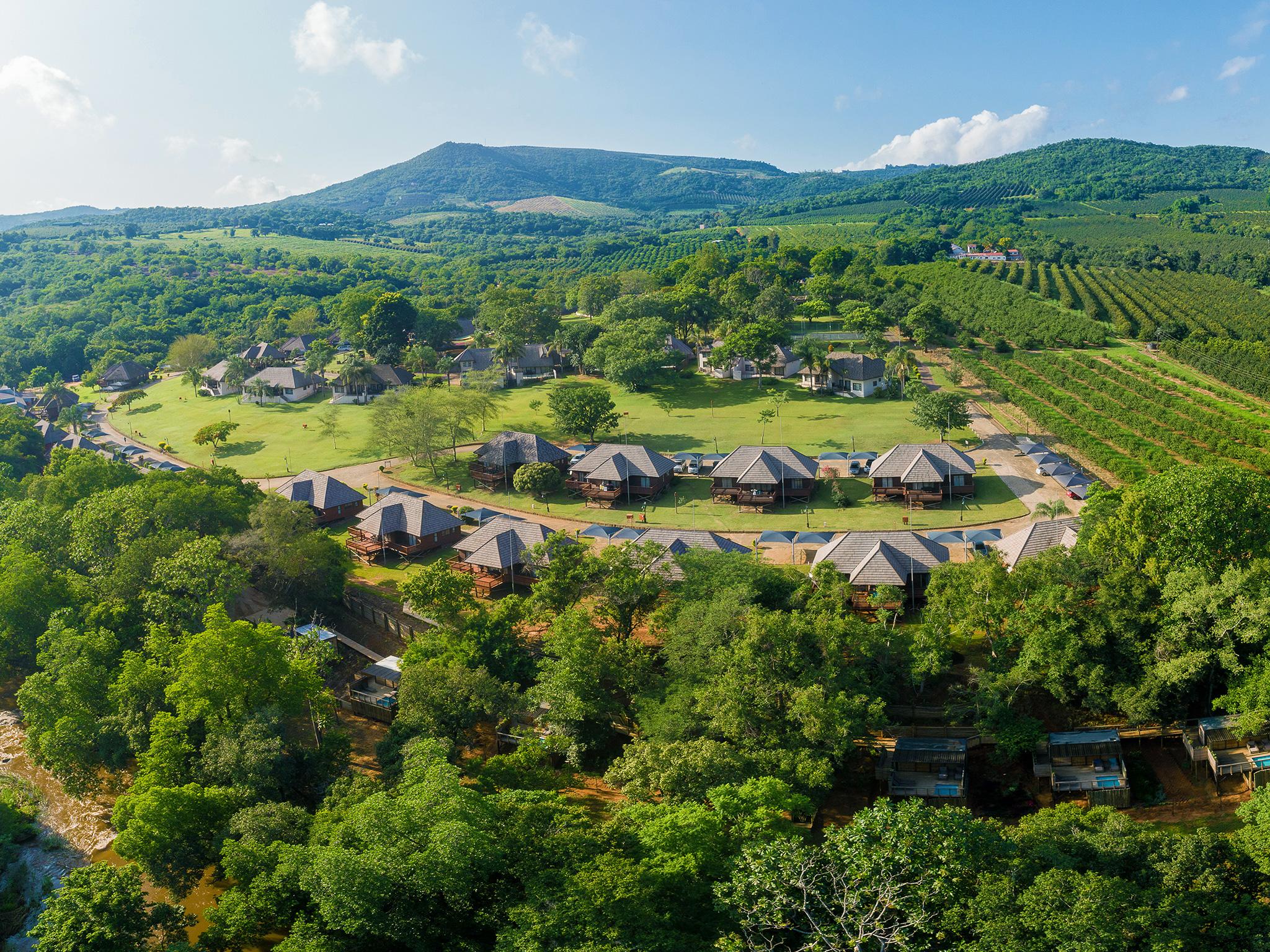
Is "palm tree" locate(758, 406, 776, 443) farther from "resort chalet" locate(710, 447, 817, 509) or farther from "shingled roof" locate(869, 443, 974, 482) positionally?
"shingled roof" locate(869, 443, 974, 482)

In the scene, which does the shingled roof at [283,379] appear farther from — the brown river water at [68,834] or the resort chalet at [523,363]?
the brown river water at [68,834]

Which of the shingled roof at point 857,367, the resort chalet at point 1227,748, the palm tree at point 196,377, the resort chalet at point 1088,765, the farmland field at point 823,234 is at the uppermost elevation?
the farmland field at point 823,234

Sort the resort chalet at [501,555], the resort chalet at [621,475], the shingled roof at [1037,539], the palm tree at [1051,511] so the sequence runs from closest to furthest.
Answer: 1. the shingled roof at [1037,539]
2. the resort chalet at [501,555]
3. the palm tree at [1051,511]
4. the resort chalet at [621,475]

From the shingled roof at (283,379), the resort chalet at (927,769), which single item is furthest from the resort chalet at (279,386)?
the resort chalet at (927,769)

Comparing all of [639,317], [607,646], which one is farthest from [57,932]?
[639,317]

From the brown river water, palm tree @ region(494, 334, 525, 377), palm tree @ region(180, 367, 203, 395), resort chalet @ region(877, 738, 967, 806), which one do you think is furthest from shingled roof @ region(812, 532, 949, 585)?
palm tree @ region(180, 367, 203, 395)

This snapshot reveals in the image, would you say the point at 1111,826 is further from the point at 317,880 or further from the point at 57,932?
the point at 57,932
